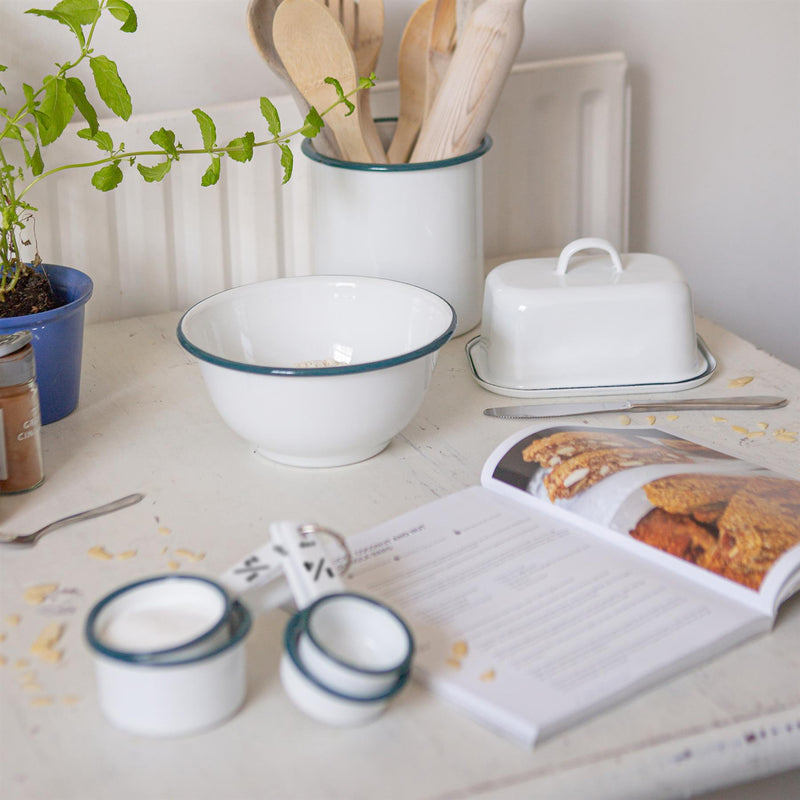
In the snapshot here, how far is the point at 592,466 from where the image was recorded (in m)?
0.72

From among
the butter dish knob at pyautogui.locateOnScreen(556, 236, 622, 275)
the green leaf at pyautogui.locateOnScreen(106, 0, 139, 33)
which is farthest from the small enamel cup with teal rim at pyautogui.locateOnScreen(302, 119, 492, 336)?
the green leaf at pyautogui.locateOnScreen(106, 0, 139, 33)

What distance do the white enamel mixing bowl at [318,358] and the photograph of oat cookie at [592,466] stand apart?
125mm

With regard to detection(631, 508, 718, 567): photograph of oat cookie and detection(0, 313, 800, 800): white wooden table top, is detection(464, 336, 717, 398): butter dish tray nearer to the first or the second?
detection(0, 313, 800, 800): white wooden table top

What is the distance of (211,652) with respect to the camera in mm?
481

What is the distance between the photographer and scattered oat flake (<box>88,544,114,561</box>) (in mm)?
654

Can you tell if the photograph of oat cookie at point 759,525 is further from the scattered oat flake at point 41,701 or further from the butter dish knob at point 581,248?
the scattered oat flake at point 41,701

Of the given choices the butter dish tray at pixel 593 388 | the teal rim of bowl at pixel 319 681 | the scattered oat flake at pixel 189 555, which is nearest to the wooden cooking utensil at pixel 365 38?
the butter dish tray at pixel 593 388

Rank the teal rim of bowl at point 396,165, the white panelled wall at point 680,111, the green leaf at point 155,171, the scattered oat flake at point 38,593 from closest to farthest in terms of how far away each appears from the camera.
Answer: the scattered oat flake at point 38,593, the green leaf at point 155,171, the teal rim of bowl at point 396,165, the white panelled wall at point 680,111

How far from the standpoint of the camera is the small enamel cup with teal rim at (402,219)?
934mm

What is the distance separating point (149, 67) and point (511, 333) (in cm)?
47

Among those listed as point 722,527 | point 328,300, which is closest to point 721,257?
point 328,300

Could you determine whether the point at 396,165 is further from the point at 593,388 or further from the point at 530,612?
the point at 530,612

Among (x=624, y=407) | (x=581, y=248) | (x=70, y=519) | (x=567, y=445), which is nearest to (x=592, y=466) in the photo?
(x=567, y=445)

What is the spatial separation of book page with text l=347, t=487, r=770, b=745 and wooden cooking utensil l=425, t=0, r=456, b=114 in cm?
49
